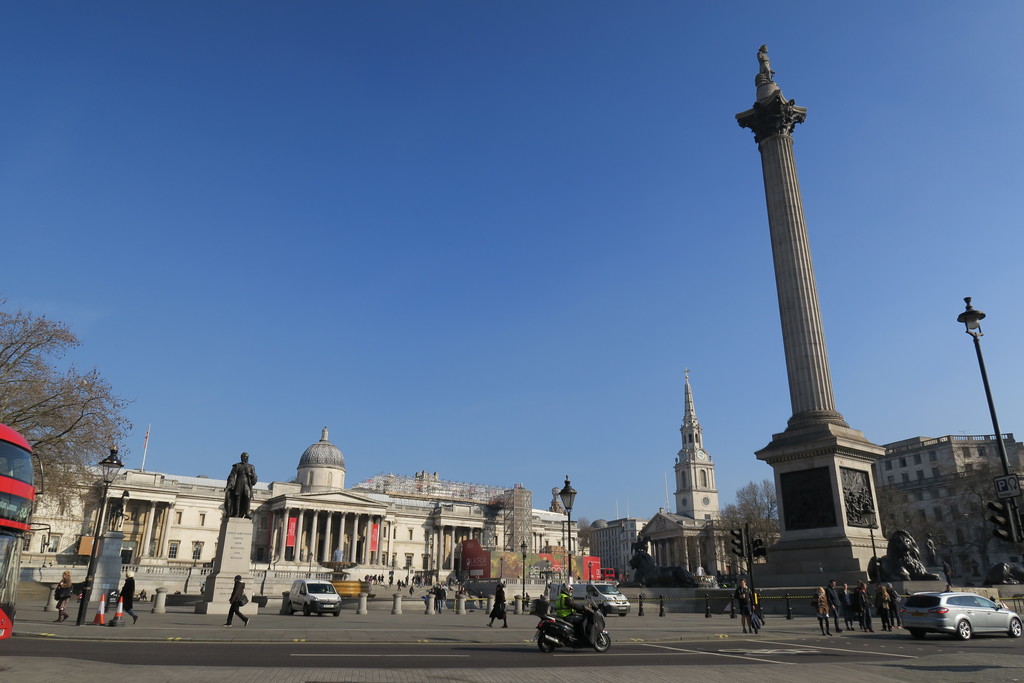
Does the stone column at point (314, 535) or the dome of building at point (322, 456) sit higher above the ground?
the dome of building at point (322, 456)

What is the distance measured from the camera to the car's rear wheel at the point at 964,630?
68.3 ft

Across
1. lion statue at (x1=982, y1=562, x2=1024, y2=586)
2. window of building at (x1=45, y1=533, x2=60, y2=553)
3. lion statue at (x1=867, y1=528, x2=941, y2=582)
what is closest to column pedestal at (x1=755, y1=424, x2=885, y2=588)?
lion statue at (x1=867, y1=528, x2=941, y2=582)

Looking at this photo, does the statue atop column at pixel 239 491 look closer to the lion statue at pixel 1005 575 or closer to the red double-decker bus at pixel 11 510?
the red double-decker bus at pixel 11 510

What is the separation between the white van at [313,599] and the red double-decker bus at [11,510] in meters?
16.6

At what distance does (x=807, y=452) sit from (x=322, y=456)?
299 feet

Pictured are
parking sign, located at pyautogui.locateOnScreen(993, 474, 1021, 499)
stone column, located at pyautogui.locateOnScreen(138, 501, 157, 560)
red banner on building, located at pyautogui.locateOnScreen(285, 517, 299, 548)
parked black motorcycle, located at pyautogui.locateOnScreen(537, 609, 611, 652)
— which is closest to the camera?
parking sign, located at pyautogui.locateOnScreen(993, 474, 1021, 499)

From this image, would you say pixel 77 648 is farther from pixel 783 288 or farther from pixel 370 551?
pixel 370 551

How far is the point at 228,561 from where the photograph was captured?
87.4 ft

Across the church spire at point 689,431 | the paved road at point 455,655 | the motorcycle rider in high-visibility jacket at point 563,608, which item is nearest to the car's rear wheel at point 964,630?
the paved road at point 455,655

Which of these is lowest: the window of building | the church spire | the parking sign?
the parking sign

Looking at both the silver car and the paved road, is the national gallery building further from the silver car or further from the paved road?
the silver car

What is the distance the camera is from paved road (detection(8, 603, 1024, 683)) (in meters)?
11.7

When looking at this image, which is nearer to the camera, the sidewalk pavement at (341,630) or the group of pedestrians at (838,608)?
the sidewalk pavement at (341,630)

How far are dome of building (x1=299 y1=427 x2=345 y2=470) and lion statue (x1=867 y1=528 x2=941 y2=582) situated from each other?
93580 millimetres
